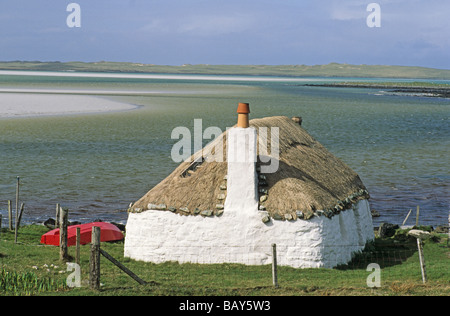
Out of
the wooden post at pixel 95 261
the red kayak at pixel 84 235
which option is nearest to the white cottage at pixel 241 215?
the red kayak at pixel 84 235

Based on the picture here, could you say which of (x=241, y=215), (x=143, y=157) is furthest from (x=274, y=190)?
(x=143, y=157)

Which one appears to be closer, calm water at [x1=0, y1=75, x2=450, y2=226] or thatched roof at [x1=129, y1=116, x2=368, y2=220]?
thatched roof at [x1=129, y1=116, x2=368, y2=220]

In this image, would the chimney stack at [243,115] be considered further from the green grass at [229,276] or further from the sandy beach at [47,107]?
the sandy beach at [47,107]

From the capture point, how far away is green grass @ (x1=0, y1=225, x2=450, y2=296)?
1606 centimetres

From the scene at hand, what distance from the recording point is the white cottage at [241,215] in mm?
20094

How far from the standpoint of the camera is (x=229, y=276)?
19000 mm

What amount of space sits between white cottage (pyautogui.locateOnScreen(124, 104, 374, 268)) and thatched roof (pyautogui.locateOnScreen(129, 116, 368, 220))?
33mm

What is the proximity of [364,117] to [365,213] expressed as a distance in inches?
3059

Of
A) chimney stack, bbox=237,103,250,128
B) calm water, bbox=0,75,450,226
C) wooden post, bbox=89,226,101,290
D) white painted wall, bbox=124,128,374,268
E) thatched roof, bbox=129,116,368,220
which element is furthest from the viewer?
calm water, bbox=0,75,450,226

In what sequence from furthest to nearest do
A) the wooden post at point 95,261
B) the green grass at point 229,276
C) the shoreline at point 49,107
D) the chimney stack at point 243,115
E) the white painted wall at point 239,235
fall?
the shoreline at point 49,107 < the chimney stack at point 243,115 < the white painted wall at point 239,235 < the green grass at point 229,276 < the wooden post at point 95,261

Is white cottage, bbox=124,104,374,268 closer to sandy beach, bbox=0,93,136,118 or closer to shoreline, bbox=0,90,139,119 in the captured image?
shoreline, bbox=0,90,139,119

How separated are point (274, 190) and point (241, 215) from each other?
1.41m

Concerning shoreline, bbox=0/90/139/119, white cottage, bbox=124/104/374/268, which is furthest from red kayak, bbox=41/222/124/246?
shoreline, bbox=0/90/139/119

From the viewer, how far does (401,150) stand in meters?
62.2
